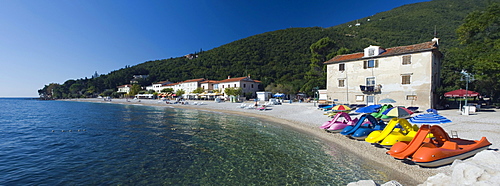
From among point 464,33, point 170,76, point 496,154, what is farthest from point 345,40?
point 496,154

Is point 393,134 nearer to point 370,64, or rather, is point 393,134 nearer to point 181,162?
point 181,162

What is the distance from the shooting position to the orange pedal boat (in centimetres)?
638

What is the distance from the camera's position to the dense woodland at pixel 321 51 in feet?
82.3

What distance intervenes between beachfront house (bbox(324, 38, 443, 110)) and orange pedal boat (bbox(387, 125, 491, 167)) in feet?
58.2

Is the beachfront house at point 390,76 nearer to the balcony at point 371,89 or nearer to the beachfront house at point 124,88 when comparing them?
the balcony at point 371,89

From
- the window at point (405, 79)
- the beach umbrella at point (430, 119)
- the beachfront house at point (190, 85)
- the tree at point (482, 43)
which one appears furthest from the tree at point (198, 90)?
the beach umbrella at point (430, 119)

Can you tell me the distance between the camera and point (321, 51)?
45969 mm

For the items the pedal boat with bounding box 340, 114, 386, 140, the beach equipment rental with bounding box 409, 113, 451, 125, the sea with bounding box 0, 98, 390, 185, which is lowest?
the sea with bounding box 0, 98, 390, 185

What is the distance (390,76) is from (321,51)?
77.2ft

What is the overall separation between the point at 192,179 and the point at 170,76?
3969 inches

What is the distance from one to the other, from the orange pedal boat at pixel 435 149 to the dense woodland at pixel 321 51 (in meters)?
19.9

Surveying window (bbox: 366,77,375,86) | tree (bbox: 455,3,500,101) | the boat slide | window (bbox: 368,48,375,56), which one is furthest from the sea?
tree (bbox: 455,3,500,101)

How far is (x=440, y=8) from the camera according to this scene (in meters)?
92.0

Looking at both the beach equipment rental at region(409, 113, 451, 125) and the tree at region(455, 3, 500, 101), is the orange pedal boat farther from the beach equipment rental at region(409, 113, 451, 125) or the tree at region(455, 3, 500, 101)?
the tree at region(455, 3, 500, 101)
